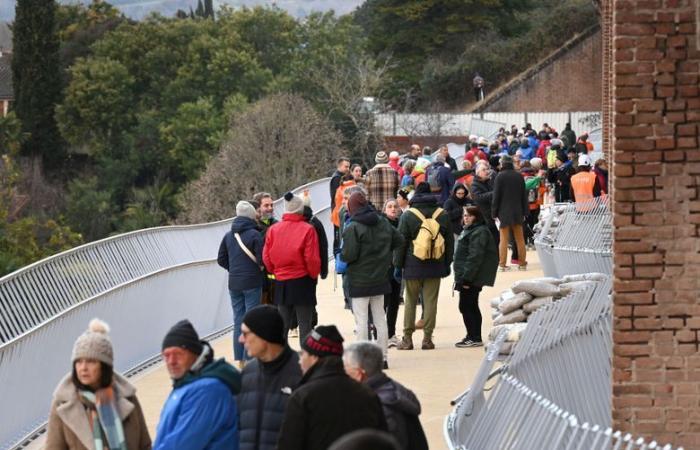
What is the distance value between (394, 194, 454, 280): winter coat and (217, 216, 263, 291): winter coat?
57.5 inches

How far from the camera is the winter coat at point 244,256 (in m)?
16.0

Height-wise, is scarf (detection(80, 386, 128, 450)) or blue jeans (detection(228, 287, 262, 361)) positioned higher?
scarf (detection(80, 386, 128, 450))

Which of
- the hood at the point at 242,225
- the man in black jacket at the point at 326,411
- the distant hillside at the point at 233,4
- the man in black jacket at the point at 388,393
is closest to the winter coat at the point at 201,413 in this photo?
the man in black jacket at the point at 326,411

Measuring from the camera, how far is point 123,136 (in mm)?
106812

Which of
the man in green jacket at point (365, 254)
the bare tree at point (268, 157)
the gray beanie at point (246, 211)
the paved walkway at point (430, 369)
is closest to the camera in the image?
the paved walkway at point (430, 369)

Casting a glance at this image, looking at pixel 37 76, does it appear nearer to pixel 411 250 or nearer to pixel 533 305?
pixel 411 250

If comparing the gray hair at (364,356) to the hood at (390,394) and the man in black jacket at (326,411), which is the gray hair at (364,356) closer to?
the hood at (390,394)

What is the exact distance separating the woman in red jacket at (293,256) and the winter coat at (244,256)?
2.96 ft

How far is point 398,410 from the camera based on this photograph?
28.2 ft

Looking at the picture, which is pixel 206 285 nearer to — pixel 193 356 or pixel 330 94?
pixel 193 356

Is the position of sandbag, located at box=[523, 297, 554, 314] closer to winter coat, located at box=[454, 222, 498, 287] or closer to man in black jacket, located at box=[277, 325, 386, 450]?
winter coat, located at box=[454, 222, 498, 287]

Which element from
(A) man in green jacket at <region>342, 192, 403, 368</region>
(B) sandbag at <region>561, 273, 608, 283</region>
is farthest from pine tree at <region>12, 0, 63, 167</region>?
(A) man in green jacket at <region>342, 192, 403, 368</region>

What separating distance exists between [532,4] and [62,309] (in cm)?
8429

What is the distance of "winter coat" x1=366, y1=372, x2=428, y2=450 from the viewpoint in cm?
854
